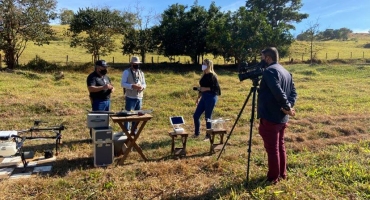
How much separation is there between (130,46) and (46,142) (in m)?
20.9

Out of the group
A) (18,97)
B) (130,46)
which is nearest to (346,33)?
(130,46)

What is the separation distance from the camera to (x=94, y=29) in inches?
954

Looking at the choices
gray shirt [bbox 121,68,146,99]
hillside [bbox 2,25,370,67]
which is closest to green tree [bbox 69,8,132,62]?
hillside [bbox 2,25,370,67]

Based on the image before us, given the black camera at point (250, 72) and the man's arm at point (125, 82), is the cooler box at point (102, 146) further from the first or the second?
the black camera at point (250, 72)

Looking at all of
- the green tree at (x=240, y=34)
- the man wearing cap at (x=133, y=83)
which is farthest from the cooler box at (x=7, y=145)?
the green tree at (x=240, y=34)

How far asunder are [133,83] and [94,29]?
20119mm

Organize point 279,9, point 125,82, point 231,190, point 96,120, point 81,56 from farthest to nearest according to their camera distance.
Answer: point 279,9 < point 81,56 < point 125,82 < point 96,120 < point 231,190

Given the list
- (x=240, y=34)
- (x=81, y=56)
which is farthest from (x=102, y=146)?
(x=81, y=56)

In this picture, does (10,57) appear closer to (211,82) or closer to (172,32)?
(172,32)

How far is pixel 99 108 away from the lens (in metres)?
5.84

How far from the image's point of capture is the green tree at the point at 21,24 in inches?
734

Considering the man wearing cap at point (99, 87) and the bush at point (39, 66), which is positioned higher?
the bush at point (39, 66)

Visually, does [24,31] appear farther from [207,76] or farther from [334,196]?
[334,196]

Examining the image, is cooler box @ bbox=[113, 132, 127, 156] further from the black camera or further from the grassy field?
the black camera
